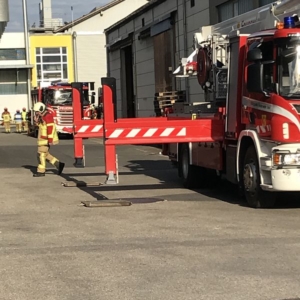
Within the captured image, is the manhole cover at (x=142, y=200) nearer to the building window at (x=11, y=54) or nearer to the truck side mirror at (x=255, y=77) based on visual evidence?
the truck side mirror at (x=255, y=77)

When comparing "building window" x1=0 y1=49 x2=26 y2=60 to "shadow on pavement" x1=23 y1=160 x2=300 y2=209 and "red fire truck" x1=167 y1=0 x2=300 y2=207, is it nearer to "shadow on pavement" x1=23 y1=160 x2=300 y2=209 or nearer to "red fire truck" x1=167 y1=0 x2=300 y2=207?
"shadow on pavement" x1=23 y1=160 x2=300 y2=209

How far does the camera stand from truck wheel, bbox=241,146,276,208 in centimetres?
1109

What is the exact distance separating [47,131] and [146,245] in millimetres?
9689

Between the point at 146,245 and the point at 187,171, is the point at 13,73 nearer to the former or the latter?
the point at 187,171

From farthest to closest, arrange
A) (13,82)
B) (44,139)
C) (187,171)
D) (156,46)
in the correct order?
(13,82) < (156,46) < (44,139) < (187,171)

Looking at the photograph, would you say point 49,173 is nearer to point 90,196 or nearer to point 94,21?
point 90,196

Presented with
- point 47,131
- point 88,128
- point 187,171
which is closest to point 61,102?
point 47,131

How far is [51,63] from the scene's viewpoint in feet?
213

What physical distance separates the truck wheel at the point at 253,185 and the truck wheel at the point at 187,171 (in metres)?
3.01

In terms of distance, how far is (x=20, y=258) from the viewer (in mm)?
7875

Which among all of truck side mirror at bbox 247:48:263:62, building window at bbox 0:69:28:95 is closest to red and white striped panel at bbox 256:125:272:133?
truck side mirror at bbox 247:48:263:62

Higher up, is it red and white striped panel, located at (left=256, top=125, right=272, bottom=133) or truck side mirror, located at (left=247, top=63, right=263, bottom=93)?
truck side mirror, located at (left=247, top=63, right=263, bottom=93)

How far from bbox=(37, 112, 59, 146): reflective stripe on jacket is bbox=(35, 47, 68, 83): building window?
155ft

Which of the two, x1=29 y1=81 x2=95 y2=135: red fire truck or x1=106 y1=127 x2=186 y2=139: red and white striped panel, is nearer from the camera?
x1=106 y1=127 x2=186 y2=139: red and white striped panel
